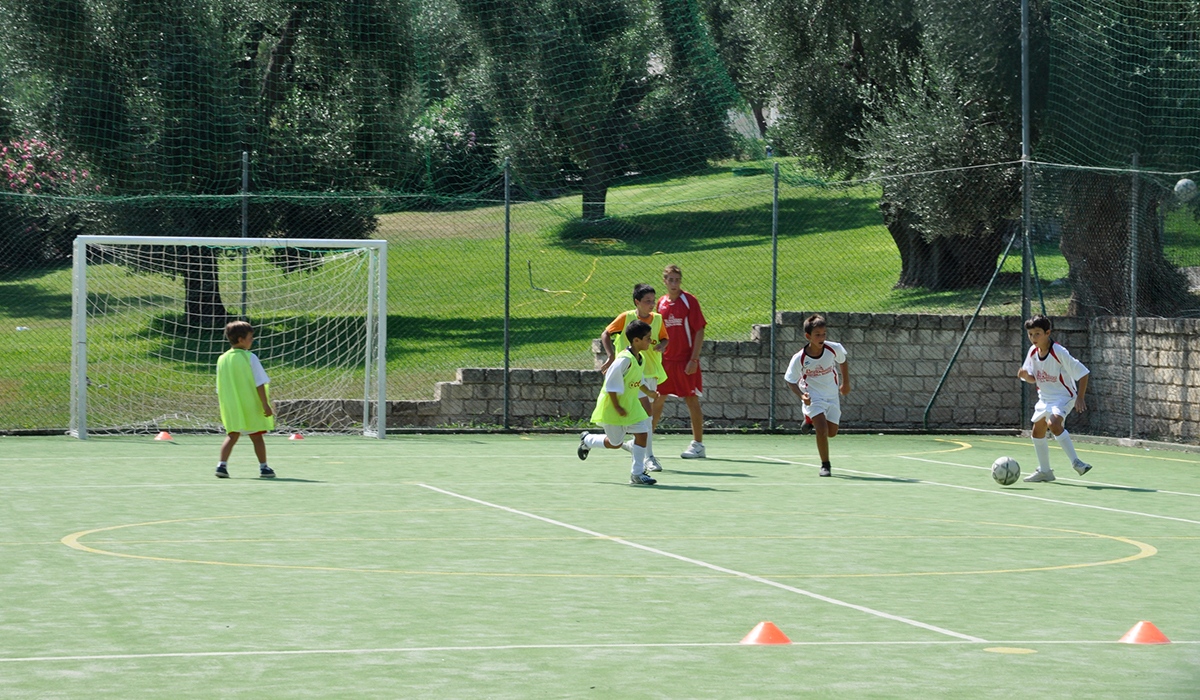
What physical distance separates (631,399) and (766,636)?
713 centimetres

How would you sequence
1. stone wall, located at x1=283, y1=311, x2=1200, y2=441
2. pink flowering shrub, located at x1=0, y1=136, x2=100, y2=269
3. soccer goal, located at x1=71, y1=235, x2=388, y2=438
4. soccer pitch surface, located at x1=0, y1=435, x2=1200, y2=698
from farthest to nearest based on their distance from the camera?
pink flowering shrub, located at x1=0, y1=136, x2=100, y2=269
stone wall, located at x1=283, y1=311, x2=1200, y2=441
soccer goal, located at x1=71, y1=235, x2=388, y2=438
soccer pitch surface, located at x1=0, y1=435, x2=1200, y2=698

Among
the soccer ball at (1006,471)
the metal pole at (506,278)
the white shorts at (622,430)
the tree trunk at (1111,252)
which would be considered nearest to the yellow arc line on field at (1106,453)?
the tree trunk at (1111,252)

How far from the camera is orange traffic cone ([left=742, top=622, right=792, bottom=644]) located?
686 cm

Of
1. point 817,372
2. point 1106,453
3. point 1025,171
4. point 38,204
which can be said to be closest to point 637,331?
point 817,372

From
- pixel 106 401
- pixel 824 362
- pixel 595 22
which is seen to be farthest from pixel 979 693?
pixel 595 22

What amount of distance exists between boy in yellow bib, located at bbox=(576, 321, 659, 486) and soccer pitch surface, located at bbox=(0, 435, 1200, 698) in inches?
12.7

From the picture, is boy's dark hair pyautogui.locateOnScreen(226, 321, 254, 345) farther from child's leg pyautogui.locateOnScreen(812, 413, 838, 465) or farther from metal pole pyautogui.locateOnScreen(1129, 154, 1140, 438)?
metal pole pyautogui.locateOnScreen(1129, 154, 1140, 438)

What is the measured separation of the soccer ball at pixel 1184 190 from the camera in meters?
19.2

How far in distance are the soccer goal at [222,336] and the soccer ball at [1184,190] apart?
9625 millimetres

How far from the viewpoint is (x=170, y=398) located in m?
21.0

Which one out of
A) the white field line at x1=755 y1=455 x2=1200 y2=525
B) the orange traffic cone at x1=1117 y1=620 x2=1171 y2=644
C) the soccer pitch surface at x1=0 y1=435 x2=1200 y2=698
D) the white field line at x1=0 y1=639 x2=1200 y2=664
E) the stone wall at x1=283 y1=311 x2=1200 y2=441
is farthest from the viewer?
the stone wall at x1=283 y1=311 x2=1200 y2=441

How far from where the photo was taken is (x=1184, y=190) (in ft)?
63.2

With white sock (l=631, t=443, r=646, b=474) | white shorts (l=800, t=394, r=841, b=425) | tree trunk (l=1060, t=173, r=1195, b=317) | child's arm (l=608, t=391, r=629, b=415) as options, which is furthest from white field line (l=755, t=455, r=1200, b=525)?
tree trunk (l=1060, t=173, r=1195, b=317)

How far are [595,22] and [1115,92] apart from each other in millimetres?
9433
